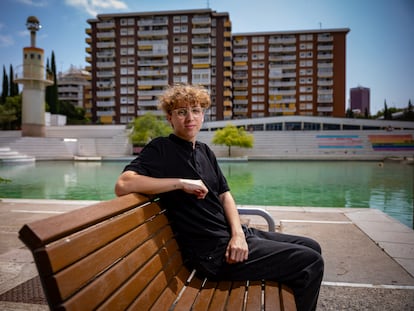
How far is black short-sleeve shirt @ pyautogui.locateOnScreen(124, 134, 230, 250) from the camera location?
6.69 feet

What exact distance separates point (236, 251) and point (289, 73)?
75.9m

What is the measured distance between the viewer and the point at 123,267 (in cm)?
145

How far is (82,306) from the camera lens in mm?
1155

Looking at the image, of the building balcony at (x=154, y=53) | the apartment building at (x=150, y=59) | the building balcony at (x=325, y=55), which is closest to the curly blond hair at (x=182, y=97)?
the apartment building at (x=150, y=59)

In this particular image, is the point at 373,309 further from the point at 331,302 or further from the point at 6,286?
the point at 6,286

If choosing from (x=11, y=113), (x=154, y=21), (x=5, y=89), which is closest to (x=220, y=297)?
(x=11, y=113)

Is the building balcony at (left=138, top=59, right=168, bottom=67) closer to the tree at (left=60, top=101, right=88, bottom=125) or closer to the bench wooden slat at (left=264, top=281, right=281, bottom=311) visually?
the tree at (left=60, top=101, right=88, bottom=125)

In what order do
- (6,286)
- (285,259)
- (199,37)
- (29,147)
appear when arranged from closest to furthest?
(285,259) → (6,286) → (29,147) → (199,37)

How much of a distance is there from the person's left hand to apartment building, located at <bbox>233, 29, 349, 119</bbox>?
7064 cm

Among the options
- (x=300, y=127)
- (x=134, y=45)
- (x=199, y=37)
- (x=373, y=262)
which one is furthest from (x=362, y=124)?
(x=373, y=262)

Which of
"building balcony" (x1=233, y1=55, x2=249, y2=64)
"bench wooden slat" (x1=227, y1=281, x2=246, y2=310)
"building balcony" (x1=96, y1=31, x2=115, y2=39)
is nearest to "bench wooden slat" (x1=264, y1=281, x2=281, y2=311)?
"bench wooden slat" (x1=227, y1=281, x2=246, y2=310)

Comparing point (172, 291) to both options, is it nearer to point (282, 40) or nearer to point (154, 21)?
point (154, 21)

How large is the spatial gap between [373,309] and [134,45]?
7389 cm

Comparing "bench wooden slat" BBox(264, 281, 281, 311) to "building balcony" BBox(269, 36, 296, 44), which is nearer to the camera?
"bench wooden slat" BBox(264, 281, 281, 311)
